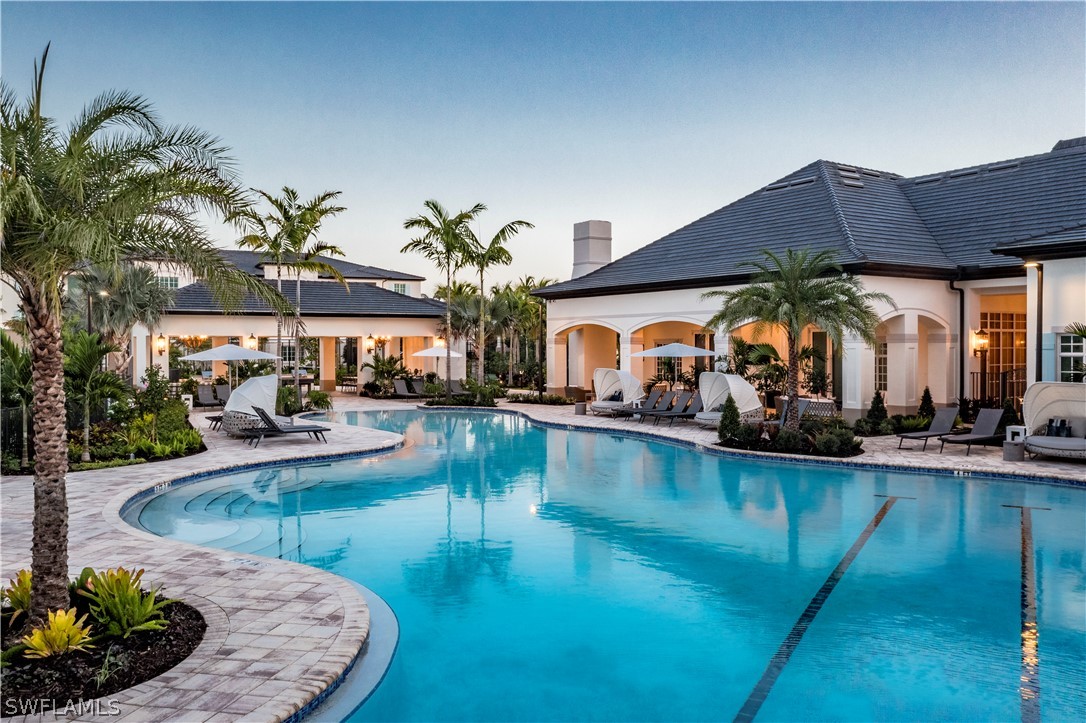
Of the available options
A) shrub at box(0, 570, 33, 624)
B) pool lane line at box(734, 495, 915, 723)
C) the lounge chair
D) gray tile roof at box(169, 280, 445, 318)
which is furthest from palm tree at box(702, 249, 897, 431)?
gray tile roof at box(169, 280, 445, 318)

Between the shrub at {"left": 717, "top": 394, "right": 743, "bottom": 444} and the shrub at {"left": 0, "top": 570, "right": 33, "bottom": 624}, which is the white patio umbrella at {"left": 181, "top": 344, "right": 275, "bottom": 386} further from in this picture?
the shrub at {"left": 0, "top": 570, "right": 33, "bottom": 624}

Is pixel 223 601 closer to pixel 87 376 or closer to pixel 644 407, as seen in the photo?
pixel 87 376

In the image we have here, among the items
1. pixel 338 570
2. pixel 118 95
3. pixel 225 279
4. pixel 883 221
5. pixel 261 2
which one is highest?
pixel 261 2

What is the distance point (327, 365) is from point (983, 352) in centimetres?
2832

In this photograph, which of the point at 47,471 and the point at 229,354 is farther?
the point at 229,354

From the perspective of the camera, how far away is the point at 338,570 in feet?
29.8

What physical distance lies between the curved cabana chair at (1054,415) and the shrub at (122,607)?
607 inches

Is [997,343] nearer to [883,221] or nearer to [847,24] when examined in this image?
[883,221]

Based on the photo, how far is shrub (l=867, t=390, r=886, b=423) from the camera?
2052cm

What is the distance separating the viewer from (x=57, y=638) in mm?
5477

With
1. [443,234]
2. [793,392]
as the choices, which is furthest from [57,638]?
[443,234]

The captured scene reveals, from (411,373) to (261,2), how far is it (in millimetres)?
20055

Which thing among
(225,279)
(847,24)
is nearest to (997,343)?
(847,24)

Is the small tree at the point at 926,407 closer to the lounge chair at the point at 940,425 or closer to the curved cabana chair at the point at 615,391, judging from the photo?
the lounge chair at the point at 940,425
